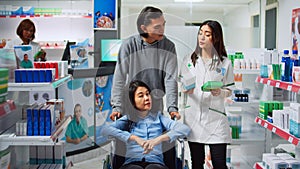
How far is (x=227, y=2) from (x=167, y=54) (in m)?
4.76

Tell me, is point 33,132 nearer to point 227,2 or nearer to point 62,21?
point 227,2

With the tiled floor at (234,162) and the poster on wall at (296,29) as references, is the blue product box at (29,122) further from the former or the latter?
the poster on wall at (296,29)

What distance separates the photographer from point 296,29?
637 centimetres

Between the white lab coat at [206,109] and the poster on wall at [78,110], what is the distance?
1962 millimetres

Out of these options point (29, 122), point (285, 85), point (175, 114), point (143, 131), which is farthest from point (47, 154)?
point (285, 85)

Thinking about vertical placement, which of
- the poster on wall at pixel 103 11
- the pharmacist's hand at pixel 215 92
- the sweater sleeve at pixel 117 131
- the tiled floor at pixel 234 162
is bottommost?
the tiled floor at pixel 234 162

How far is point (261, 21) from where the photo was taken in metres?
7.51

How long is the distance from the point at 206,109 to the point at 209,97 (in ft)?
0.31

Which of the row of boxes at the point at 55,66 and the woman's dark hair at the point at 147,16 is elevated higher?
the woman's dark hair at the point at 147,16

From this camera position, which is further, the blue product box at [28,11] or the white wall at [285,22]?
the blue product box at [28,11]

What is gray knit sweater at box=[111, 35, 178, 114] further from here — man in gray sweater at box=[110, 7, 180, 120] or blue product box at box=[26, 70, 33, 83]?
blue product box at box=[26, 70, 33, 83]

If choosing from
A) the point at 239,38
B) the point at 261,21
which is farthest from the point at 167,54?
the point at 261,21

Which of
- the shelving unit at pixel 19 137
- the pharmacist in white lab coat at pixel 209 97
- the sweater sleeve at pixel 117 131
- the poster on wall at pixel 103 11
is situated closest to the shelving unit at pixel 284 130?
Answer: the pharmacist in white lab coat at pixel 209 97

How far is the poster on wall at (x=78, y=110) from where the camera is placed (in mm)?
4750
